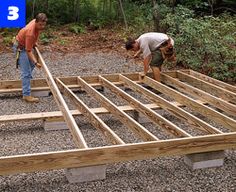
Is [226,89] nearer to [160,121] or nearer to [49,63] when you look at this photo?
[160,121]

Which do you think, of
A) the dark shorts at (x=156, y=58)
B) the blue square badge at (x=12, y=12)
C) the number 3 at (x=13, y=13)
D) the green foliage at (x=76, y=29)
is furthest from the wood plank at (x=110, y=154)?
the green foliage at (x=76, y=29)

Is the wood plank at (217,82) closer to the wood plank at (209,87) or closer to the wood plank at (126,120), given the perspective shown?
the wood plank at (209,87)

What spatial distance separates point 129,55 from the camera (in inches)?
411

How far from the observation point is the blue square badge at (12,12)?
30.2 feet

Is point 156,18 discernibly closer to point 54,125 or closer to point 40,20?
point 40,20

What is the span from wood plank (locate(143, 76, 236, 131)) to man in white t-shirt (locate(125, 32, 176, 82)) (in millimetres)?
330

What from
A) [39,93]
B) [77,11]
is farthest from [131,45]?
[77,11]

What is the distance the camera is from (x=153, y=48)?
23.6 feet

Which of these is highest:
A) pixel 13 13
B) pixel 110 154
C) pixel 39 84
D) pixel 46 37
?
pixel 13 13

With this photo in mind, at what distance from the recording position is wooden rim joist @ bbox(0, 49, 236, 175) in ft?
12.5

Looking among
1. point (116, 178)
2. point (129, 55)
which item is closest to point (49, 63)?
point (129, 55)

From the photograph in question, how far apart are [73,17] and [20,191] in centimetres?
1016

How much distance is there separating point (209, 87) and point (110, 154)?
333 centimetres

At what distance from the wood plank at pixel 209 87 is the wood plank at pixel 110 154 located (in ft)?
6.53
